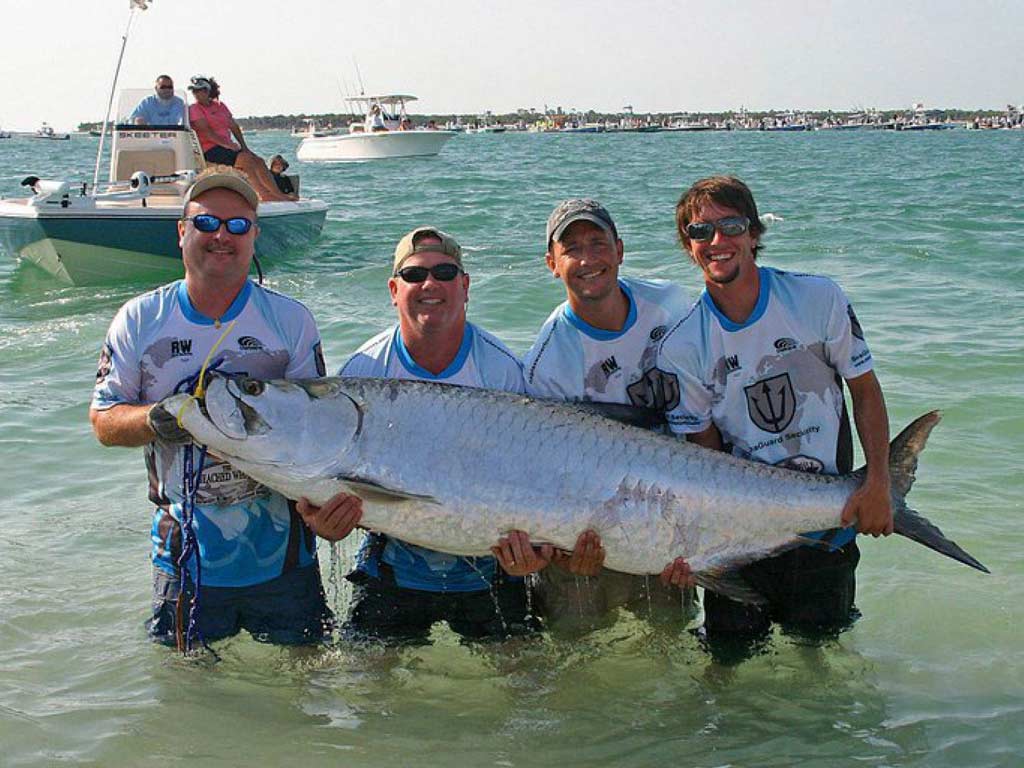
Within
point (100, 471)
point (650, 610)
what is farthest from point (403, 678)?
point (100, 471)

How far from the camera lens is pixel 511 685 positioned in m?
4.97

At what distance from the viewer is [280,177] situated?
62.0ft

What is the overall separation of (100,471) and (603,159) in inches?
2055

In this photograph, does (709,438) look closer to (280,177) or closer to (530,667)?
(530,667)

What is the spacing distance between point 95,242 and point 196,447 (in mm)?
12498

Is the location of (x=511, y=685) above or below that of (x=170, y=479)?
below

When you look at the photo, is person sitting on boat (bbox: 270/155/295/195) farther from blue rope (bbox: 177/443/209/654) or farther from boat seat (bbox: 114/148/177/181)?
blue rope (bbox: 177/443/209/654)

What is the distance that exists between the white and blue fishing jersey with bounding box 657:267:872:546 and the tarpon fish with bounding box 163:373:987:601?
0.62 ft

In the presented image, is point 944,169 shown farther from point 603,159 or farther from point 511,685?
point 511,685

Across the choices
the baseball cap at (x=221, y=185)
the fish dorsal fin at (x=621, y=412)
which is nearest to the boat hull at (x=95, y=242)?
the baseball cap at (x=221, y=185)

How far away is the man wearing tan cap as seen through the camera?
14.0ft

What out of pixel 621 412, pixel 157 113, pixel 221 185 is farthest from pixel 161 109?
pixel 621 412

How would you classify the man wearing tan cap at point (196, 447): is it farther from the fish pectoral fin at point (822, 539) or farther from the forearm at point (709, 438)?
the fish pectoral fin at point (822, 539)

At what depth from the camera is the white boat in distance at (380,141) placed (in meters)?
58.2
